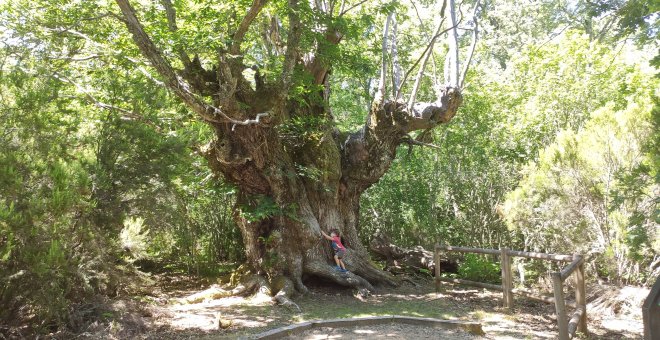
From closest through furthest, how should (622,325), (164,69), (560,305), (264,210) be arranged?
1. (560,305)
2. (622,325)
3. (164,69)
4. (264,210)

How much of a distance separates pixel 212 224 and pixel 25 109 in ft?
23.6

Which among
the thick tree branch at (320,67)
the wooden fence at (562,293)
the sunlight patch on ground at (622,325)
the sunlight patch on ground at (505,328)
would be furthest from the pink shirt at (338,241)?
the sunlight patch on ground at (622,325)

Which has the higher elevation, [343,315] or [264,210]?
[264,210]

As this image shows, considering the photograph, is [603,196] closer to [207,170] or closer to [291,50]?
[291,50]

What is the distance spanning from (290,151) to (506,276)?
477 cm

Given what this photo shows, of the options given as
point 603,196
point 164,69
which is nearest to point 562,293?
point 603,196

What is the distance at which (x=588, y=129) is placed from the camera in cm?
814

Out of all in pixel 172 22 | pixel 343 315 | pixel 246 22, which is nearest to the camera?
pixel 343 315

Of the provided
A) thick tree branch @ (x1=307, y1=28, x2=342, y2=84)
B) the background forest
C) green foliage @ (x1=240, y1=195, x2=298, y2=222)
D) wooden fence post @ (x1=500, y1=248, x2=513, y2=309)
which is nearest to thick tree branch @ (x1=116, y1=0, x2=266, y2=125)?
the background forest

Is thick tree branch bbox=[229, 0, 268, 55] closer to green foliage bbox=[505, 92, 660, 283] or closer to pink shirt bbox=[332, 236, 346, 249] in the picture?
pink shirt bbox=[332, 236, 346, 249]

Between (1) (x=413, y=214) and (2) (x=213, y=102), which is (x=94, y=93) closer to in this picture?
(2) (x=213, y=102)

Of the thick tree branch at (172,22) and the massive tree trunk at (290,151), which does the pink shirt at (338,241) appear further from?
the thick tree branch at (172,22)

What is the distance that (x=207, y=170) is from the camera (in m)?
10.8

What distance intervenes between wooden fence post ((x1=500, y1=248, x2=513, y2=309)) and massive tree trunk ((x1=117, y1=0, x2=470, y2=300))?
2.66m
